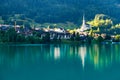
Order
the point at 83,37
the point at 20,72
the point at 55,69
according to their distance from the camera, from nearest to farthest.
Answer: the point at 20,72, the point at 55,69, the point at 83,37

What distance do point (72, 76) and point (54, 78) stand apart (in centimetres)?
330

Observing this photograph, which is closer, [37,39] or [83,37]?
[37,39]

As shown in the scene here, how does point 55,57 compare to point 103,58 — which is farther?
point 103,58

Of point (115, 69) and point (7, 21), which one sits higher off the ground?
point (7, 21)

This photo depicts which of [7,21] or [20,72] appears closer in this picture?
[20,72]

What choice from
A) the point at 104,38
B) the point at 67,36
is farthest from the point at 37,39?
the point at 104,38

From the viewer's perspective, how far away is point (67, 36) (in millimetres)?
158875

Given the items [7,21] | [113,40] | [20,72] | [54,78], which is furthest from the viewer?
[7,21]

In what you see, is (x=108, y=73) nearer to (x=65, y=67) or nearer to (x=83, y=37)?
(x=65, y=67)

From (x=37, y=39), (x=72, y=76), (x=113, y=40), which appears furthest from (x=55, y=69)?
(x=113, y=40)

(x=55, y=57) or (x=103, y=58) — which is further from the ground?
(x=55, y=57)

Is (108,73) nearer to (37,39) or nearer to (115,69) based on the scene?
(115,69)

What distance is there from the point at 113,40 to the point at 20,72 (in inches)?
4862

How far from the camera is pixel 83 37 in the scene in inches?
6137
